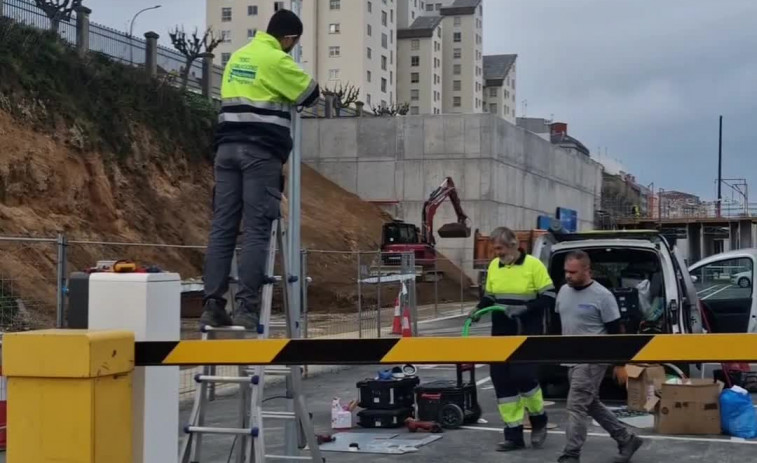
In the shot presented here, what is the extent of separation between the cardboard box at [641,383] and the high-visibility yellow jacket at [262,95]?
6141 millimetres

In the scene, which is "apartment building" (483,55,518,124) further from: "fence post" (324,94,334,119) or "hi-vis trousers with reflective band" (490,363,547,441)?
"hi-vis trousers with reflective band" (490,363,547,441)

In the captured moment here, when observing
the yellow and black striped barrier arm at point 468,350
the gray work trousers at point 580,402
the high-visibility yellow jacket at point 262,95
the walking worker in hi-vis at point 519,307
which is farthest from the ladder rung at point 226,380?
the walking worker in hi-vis at point 519,307

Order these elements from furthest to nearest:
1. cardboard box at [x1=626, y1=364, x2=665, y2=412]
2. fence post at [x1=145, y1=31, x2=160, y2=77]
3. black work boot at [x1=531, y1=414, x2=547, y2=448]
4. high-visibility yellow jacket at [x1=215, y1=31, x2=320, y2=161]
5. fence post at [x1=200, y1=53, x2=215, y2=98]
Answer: fence post at [x1=200, y1=53, x2=215, y2=98] → fence post at [x1=145, y1=31, x2=160, y2=77] → cardboard box at [x1=626, y1=364, x2=665, y2=412] → black work boot at [x1=531, y1=414, x2=547, y2=448] → high-visibility yellow jacket at [x1=215, y1=31, x2=320, y2=161]

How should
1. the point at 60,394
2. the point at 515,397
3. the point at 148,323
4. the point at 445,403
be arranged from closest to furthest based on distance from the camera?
1. the point at 60,394
2. the point at 148,323
3. the point at 515,397
4. the point at 445,403

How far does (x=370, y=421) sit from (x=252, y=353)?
6108 millimetres

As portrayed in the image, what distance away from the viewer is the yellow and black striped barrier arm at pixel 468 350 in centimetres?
382

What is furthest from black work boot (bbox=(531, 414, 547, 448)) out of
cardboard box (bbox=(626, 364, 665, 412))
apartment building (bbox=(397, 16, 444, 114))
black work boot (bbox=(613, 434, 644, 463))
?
apartment building (bbox=(397, 16, 444, 114))

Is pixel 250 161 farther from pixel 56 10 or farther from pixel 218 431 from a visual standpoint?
pixel 56 10

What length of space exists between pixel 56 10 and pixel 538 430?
90.9 ft

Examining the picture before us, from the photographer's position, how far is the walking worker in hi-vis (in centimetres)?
893

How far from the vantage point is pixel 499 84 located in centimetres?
12331

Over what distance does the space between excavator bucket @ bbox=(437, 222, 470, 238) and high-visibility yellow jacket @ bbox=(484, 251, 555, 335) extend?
3115 cm

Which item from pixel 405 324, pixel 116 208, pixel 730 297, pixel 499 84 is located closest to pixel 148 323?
pixel 730 297

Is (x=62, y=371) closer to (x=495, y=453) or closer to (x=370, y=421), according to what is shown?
(x=495, y=453)
